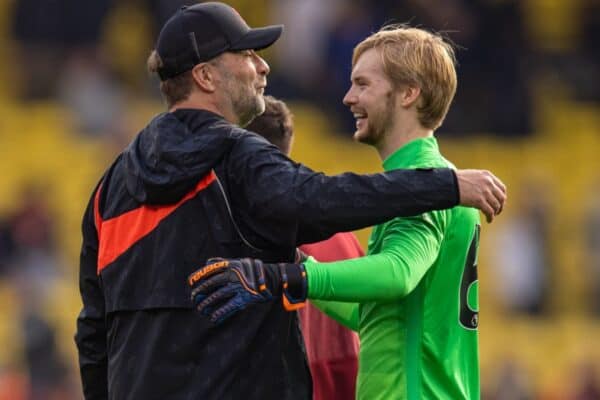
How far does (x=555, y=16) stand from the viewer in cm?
1639

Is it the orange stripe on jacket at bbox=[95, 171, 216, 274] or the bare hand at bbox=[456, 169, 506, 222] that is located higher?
the bare hand at bbox=[456, 169, 506, 222]

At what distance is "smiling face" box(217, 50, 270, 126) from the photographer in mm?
4914

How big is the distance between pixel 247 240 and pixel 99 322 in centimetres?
65

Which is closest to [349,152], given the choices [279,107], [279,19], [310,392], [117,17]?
[279,19]

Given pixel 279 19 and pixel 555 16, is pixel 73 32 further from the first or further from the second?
pixel 555 16

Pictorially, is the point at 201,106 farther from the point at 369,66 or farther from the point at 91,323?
the point at 91,323

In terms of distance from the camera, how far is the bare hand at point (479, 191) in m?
4.61

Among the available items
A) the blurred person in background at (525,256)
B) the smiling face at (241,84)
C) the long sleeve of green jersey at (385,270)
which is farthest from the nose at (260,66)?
the blurred person in background at (525,256)

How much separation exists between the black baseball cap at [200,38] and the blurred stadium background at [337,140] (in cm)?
800

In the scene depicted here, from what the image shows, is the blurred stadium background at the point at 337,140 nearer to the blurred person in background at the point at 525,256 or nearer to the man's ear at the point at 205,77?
the blurred person in background at the point at 525,256

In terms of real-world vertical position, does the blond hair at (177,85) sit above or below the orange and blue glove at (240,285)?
above

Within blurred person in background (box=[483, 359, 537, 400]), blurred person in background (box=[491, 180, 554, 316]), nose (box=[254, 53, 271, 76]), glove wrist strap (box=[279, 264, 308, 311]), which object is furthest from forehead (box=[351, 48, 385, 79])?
blurred person in background (box=[491, 180, 554, 316])

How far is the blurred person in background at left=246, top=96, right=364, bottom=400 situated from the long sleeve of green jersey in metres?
0.81

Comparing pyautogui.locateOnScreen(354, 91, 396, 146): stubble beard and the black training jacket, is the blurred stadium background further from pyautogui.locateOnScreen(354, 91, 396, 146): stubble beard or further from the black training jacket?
the black training jacket
